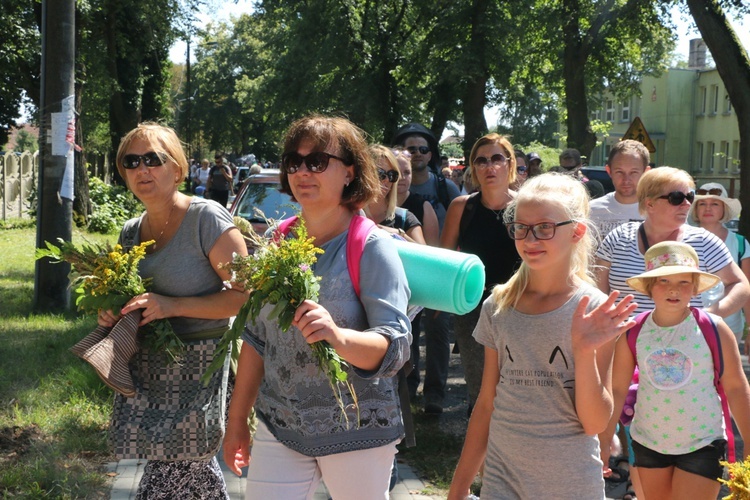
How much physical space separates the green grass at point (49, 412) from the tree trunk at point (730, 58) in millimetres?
10884

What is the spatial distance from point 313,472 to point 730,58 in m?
14.0

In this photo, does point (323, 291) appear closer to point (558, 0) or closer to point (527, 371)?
point (527, 371)

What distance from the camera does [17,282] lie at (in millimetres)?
13594

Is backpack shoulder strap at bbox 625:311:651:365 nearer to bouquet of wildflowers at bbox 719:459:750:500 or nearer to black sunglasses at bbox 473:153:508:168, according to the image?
bouquet of wildflowers at bbox 719:459:750:500

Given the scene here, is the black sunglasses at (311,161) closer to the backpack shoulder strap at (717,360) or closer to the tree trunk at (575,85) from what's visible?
the backpack shoulder strap at (717,360)

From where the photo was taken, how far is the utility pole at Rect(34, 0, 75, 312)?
9.77 metres

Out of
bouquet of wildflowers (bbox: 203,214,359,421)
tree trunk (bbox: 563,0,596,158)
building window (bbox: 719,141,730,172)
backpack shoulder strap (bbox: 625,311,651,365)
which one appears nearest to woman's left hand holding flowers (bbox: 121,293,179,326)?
bouquet of wildflowers (bbox: 203,214,359,421)

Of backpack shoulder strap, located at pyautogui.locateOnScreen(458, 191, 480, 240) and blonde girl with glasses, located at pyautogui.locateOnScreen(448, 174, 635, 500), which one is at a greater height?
backpack shoulder strap, located at pyautogui.locateOnScreen(458, 191, 480, 240)

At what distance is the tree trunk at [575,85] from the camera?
25266mm

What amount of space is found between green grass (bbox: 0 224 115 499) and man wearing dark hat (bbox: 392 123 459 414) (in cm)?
249

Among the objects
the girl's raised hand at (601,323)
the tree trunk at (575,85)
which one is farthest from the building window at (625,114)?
the girl's raised hand at (601,323)

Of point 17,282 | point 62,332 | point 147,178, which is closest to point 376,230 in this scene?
point 147,178

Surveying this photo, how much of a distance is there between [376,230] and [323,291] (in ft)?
0.97

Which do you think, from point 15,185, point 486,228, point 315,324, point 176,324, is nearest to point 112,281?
point 176,324
